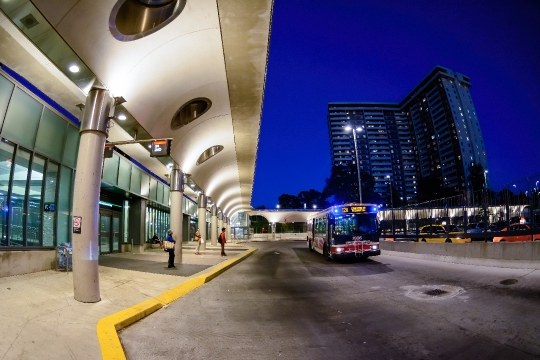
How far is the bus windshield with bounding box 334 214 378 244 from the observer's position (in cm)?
1612

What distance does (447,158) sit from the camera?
133625 mm

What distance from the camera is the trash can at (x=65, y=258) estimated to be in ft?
32.5

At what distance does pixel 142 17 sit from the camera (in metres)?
9.27

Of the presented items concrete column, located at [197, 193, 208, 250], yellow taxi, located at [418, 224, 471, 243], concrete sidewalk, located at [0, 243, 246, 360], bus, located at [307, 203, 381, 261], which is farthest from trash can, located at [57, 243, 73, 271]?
concrete column, located at [197, 193, 208, 250]

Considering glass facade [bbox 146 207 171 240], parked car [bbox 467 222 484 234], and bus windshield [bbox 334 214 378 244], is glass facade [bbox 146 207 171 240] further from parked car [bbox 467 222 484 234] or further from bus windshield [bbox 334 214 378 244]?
parked car [bbox 467 222 484 234]

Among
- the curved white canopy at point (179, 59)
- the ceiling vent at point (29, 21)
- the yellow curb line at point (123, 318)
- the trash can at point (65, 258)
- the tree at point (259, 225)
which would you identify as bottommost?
the tree at point (259, 225)

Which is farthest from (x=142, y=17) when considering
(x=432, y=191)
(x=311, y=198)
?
(x=311, y=198)

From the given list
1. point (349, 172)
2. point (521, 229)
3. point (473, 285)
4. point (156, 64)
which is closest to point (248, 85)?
point (156, 64)

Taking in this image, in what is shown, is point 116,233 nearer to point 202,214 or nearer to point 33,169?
point 202,214

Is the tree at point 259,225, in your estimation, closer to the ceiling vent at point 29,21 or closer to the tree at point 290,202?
the tree at point 290,202

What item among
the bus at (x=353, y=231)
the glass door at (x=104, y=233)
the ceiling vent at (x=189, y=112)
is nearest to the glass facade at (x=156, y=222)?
the glass door at (x=104, y=233)

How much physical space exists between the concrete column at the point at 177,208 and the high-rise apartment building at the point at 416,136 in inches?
4734

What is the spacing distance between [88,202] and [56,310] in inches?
88.8

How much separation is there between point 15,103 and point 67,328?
7.61 m
